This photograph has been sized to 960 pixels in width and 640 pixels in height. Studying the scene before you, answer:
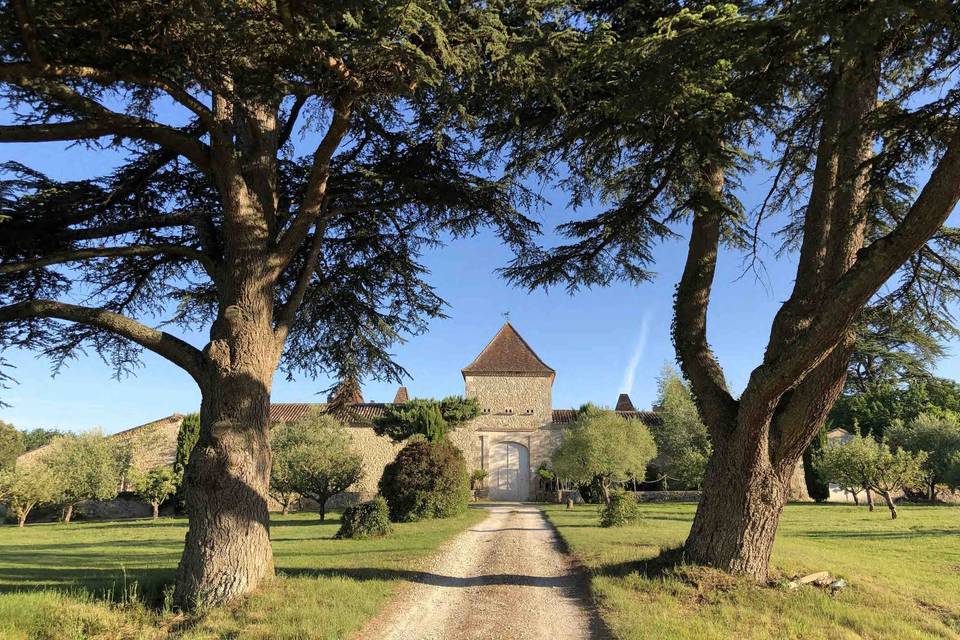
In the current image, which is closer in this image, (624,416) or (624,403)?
(624,416)

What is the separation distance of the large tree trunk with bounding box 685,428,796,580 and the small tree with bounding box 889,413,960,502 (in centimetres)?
2616

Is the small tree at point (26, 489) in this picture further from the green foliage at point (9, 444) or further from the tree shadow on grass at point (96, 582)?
the green foliage at point (9, 444)

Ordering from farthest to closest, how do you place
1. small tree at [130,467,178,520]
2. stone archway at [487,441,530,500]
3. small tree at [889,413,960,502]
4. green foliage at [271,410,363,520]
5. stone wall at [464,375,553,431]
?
stone wall at [464,375,553,431], stone archway at [487,441,530,500], small tree at [889,413,960,502], small tree at [130,467,178,520], green foliage at [271,410,363,520]

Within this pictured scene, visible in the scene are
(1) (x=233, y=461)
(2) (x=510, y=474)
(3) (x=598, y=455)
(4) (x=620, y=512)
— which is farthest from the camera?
(2) (x=510, y=474)

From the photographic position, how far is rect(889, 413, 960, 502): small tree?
86.2 feet

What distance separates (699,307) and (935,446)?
30.4 m

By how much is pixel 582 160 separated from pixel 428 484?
1207 cm

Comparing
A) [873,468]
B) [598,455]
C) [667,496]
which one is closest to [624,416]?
[667,496]

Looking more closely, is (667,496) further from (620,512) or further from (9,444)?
(9,444)

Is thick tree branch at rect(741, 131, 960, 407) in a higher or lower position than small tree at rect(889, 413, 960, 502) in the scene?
higher

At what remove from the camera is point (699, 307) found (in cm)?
771

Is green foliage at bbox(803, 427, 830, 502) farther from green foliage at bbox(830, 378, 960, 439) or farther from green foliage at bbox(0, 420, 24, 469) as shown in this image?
green foliage at bbox(0, 420, 24, 469)

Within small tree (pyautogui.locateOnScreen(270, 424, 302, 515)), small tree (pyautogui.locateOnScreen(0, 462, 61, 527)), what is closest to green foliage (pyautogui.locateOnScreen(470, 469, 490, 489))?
small tree (pyautogui.locateOnScreen(270, 424, 302, 515))

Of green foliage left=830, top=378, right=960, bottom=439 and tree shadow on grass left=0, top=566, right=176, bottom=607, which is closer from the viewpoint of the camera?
tree shadow on grass left=0, top=566, right=176, bottom=607
